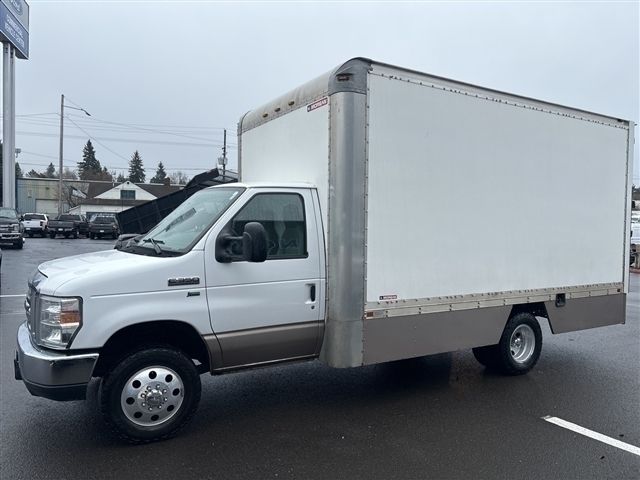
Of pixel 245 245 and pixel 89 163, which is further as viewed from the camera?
pixel 89 163

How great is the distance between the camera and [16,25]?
37.6 m

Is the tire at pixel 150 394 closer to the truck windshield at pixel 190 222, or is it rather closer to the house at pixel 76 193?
the truck windshield at pixel 190 222

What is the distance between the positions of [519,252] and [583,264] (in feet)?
4.22

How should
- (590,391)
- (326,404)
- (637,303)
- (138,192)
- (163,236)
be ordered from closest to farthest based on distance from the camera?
(163,236) < (326,404) < (590,391) < (637,303) < (138,192)

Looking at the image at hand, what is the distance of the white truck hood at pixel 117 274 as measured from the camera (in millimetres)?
4090

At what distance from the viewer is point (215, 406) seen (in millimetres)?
5277

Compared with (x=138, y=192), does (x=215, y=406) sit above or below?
below

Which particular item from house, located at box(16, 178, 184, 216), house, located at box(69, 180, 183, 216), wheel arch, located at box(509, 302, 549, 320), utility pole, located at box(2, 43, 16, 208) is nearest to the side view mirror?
wheel arch, located at box(509, 302, 549, 320)

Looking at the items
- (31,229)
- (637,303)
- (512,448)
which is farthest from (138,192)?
(512,448)

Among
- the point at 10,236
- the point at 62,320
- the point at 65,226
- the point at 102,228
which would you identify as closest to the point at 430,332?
the point at 62,320

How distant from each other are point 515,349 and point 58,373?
5047mm

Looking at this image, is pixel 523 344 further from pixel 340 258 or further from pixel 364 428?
pixel 340 258

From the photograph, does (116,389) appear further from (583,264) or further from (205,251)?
(583,264)

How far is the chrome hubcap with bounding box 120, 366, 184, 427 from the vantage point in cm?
429
